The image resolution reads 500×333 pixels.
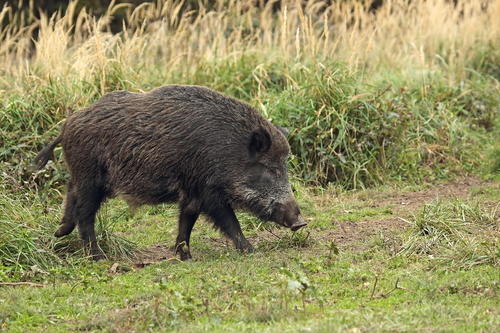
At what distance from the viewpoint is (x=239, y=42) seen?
39.9 feet

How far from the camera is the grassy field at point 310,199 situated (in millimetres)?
5566

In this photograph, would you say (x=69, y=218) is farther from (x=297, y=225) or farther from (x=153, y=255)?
(x=297, y=225)

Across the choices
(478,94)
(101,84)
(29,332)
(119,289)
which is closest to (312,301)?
(119,289)

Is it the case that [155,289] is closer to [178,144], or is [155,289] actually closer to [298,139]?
[178,144]

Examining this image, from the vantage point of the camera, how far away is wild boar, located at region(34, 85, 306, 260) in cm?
736

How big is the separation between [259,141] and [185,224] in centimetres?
101

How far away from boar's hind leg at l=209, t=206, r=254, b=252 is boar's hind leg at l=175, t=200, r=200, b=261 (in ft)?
0.53

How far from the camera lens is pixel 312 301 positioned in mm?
5758

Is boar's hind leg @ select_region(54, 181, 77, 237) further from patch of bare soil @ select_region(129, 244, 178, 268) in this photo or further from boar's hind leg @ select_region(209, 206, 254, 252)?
boar's hind leg @ select_region(209, 206, 254, 252)

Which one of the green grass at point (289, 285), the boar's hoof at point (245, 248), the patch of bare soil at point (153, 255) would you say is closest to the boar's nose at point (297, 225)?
the green grass at point (289, 285)

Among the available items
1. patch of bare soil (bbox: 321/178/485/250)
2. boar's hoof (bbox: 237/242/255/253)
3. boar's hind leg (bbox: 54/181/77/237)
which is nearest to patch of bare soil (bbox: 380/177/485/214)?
patch of bare soil (bbox: 321/178/485/250)

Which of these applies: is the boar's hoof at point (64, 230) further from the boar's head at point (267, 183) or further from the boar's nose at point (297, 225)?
the boar's nose at point (297, 225)

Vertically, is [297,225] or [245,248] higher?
[297,225]

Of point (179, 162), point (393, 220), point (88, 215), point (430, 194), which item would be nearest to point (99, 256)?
point (88, 215)
